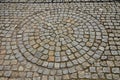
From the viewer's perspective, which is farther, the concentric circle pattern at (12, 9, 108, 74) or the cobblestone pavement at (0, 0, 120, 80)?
the concentric circle pattern at (12, 9, 108, 74)

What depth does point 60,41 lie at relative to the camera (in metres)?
6.09

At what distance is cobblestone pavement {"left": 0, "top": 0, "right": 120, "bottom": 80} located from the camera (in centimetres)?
509

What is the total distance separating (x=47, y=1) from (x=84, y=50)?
3.90 metres

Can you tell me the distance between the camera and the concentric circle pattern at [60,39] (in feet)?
17.8

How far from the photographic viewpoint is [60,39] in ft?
20.2

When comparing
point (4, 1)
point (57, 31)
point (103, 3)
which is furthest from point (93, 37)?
point (4, 1)

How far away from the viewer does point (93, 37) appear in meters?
6.20

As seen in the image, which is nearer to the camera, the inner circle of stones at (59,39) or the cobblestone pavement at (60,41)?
the cobblestone pavement at (60,41)

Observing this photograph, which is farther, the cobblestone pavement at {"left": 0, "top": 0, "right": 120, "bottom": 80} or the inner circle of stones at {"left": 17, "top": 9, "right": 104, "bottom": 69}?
the inner circle of stones at {"left": 17, "top": 9, "right": 104, "bottom": 69}

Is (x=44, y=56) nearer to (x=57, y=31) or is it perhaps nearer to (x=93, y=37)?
(x=57, y=31)

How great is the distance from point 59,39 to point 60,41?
11 cm

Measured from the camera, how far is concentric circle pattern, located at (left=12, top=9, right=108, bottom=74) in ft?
17.8

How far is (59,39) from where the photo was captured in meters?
6.17

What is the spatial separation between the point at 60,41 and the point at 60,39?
11 cm
